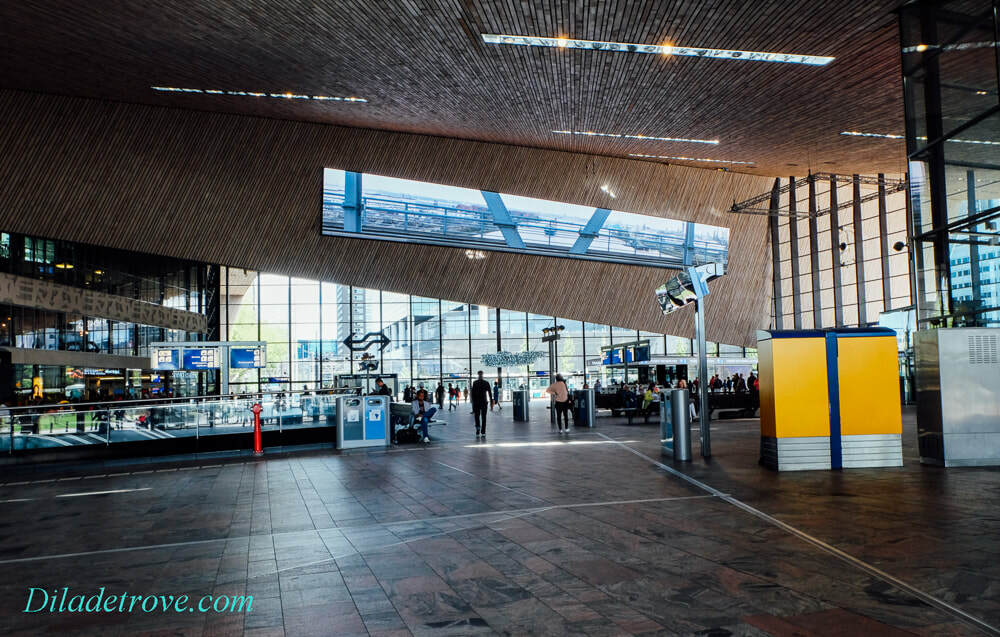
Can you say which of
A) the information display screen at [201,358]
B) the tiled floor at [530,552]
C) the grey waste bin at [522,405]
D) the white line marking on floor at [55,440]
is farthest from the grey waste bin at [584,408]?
the white line marking on floor at [55,440]

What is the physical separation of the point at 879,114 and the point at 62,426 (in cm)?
1823

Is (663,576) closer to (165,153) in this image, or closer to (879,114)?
(879,114)

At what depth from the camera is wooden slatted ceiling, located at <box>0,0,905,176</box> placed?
11641mm

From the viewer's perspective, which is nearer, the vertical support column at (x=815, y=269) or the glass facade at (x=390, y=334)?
the vertical support column at (x=815, y=269)

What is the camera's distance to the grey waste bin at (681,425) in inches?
418

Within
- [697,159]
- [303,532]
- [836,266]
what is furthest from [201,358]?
[836,266]

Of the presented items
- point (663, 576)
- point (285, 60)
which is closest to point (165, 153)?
point (285, 60)

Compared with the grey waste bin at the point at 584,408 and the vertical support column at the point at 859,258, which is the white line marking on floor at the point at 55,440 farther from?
the vertical support column at the point at 859,258

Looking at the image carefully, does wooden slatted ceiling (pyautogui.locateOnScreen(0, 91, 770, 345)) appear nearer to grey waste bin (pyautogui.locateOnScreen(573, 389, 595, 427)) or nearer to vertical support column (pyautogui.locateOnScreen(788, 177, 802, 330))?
vertical support column (pyautogui.locateOnScreen(788, 177, 802, 330))

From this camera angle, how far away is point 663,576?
4430 millimetres

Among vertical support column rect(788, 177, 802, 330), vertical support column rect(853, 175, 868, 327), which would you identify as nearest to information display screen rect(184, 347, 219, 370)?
vertical support column rect(788, 177, 802, 330)

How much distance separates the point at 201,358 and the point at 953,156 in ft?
67.1

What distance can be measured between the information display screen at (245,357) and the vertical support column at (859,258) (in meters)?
22.0

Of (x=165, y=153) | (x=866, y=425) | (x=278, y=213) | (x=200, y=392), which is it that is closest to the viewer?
(x=866, y=425)
